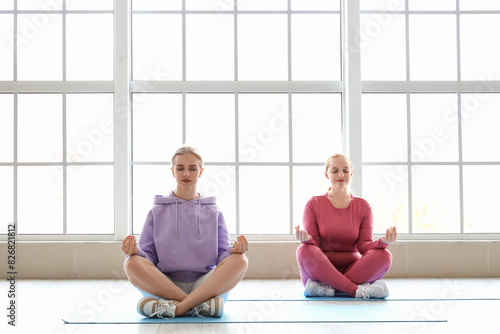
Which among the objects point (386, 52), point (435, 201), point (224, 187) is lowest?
point (435, 201)

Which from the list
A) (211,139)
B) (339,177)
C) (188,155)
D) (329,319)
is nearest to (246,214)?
(211,139)

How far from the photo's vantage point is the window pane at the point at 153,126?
4.23m

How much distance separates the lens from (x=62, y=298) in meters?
3.21

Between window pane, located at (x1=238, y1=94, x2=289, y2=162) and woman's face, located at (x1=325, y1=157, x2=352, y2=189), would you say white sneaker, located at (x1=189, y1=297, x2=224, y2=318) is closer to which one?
woman's face, located at (x1=325, y1=157, x2=352, y2=189)

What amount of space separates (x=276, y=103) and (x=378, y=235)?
128 cm

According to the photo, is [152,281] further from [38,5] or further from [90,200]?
[38,5]

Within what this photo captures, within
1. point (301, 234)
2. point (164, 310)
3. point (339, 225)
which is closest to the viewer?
point (164, 310)

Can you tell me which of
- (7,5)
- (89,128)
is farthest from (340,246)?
(7,5)

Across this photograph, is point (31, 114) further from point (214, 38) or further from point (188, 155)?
point (188, 155)

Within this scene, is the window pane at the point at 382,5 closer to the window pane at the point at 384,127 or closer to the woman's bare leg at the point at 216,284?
the window pane at the point at 384,127

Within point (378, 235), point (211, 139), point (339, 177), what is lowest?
point (378, 235)

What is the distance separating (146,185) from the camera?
422cm

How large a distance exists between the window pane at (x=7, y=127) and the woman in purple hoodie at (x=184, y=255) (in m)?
1.81

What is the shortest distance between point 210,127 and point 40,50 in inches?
57.2
